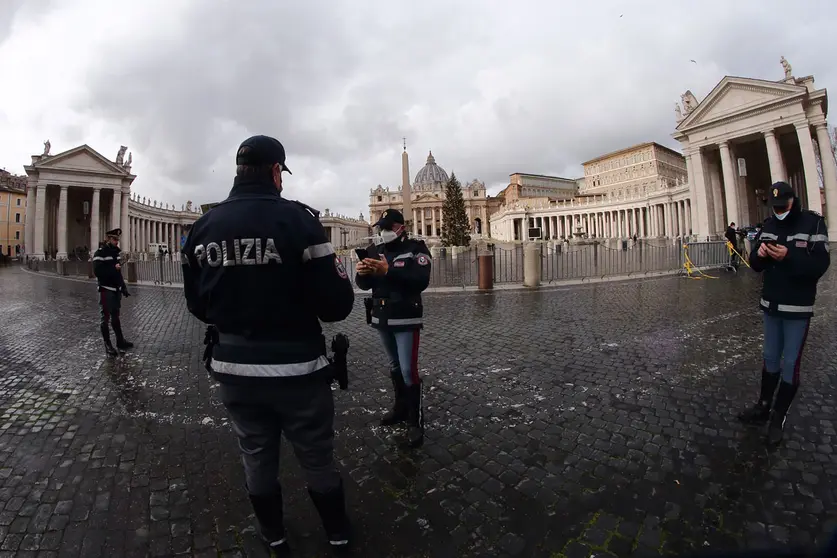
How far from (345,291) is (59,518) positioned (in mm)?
2515

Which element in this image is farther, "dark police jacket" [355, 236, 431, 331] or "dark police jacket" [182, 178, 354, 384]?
"dark police jacket" [355, 236, 431, 331]

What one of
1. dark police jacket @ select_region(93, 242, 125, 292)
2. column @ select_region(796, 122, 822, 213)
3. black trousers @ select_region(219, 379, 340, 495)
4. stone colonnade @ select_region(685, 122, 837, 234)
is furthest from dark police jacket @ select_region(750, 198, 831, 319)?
column @ select_region(796, 122, 822, 213)

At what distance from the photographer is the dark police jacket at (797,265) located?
3484 millimetres

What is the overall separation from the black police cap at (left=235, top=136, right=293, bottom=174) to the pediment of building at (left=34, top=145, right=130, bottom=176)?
2405 inches

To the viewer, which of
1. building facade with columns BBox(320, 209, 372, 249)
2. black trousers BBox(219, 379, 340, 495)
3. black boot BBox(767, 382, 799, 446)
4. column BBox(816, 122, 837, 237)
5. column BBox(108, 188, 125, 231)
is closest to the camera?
black trousers BBox(219, 379, 340, 495)

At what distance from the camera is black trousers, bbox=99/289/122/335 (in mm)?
6965

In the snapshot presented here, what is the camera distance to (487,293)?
13352 millimetres

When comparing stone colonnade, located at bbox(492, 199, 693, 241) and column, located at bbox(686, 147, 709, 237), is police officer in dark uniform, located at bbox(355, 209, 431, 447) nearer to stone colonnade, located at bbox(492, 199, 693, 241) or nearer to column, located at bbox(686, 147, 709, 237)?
column, located at bbox(686, 147, 709, 237)

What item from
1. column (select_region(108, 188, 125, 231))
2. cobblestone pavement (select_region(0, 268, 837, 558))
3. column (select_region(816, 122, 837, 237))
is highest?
column (select_region(108, 188, 125, 231))

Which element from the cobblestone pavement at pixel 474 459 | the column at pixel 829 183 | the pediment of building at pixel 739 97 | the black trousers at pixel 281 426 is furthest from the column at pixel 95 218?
the column at pixel 829 183

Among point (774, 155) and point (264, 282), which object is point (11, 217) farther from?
point (774, 155)

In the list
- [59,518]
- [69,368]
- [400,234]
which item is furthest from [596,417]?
[69,368]

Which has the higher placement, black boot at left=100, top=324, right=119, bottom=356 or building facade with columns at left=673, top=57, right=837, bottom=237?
building facade with columns at left=673, top=57, right=837, bottom=237

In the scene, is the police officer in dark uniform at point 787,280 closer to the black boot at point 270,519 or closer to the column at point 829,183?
the black boot at point 270,519
